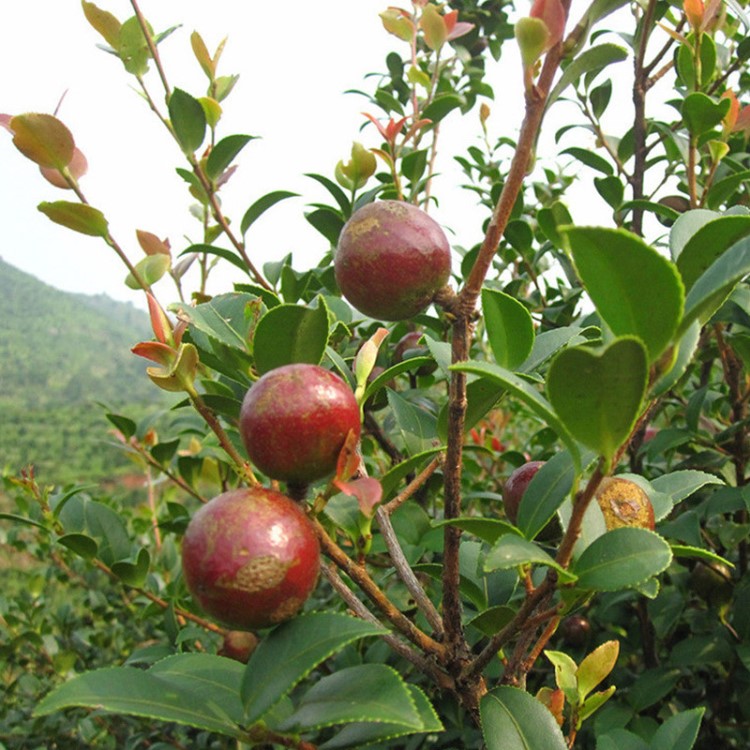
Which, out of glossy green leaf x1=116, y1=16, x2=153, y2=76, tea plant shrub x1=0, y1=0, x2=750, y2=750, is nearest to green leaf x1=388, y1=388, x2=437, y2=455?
tea plant shrub x1=0, y1=0, x2=750, y2=750

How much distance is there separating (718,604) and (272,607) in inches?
50.9

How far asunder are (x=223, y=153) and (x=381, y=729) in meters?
1.04

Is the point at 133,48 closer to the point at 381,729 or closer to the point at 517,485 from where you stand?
the point at 517,485

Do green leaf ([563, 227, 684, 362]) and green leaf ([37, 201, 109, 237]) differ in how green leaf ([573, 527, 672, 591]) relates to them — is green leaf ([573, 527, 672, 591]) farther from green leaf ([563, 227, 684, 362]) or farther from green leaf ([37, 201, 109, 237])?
green leaf ([37, 201, 109, 237])

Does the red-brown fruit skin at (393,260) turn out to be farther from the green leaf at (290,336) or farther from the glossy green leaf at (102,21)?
the glossy green leaf at (102,21)

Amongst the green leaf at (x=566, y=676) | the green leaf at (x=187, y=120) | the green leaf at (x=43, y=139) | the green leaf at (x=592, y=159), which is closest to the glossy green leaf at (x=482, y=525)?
the green leaf at (x=566, y=676)

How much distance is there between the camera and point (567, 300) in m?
1.73

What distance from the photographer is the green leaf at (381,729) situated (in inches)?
24.8

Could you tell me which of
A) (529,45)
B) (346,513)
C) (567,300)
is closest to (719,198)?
(567,300)

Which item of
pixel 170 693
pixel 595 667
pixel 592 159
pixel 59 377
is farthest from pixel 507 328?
pixel 59 377

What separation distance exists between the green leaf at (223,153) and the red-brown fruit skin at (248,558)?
0.86 metres

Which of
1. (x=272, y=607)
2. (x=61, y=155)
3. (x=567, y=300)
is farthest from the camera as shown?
(x=567, y=300)

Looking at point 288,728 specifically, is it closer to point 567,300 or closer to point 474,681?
point 474,681

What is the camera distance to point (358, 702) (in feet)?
2.11
